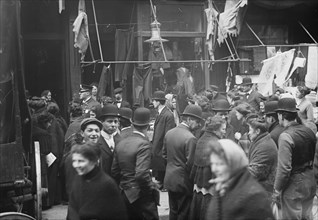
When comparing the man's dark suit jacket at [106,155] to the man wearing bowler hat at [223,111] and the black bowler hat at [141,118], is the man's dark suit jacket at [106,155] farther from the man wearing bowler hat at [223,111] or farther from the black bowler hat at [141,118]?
the man wearing bowler hat at [223,111]

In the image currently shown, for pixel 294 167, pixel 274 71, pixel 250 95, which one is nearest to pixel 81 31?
pixel 250 95

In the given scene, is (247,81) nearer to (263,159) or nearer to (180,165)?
(180,165)

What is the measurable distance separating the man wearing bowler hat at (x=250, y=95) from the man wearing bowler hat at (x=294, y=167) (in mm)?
3992

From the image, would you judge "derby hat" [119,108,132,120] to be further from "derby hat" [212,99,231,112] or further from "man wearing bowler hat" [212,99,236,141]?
"derby hat" [212,99,231,112]

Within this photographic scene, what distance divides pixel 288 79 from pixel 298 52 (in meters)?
1.18

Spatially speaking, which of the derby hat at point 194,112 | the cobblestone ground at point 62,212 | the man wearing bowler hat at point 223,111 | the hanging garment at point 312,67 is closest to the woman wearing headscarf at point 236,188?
the derby hat at point 194,112

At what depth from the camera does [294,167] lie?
832 cm

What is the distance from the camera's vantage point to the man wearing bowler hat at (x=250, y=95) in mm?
13012

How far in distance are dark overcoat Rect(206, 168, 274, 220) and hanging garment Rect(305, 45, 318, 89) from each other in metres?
10.5

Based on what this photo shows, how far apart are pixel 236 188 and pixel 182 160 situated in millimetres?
3756

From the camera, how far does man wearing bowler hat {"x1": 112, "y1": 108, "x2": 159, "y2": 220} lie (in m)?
7.84

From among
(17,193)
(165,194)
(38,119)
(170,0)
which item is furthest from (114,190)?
(170,0)

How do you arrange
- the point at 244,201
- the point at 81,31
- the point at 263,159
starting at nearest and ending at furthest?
the point at 244,201 < the point at 263,159 < the point at 81,31

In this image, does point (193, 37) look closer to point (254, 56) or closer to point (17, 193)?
point (254, 56)
